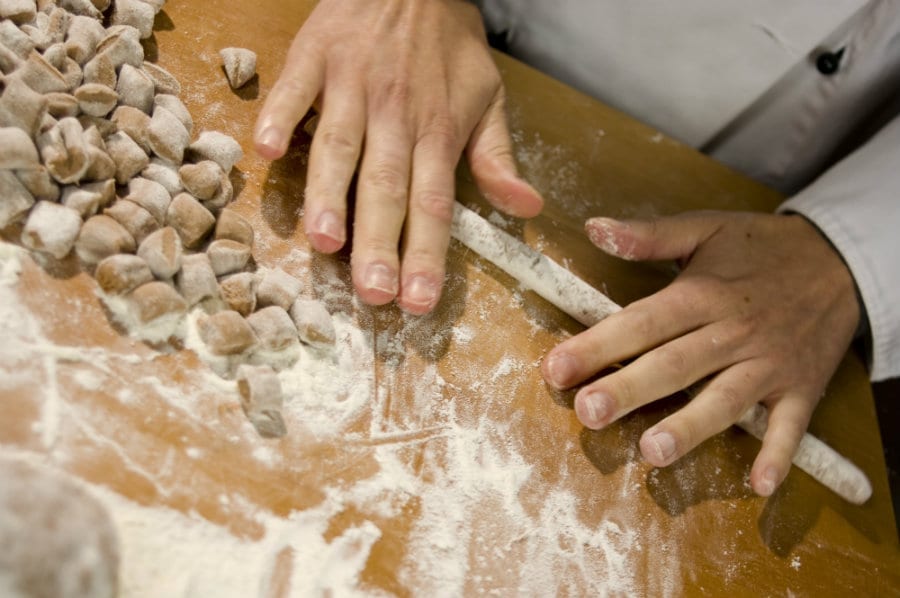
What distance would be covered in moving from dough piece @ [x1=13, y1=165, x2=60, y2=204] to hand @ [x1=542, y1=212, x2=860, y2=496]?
2.08ft

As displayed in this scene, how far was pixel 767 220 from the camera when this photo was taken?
1.19m

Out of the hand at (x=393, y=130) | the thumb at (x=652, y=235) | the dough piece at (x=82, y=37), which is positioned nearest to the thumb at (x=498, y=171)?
the hand at (x=393, y=130)

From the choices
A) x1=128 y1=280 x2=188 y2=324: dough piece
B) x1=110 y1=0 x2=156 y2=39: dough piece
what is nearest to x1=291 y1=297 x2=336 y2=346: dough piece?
x1=128 y1=280 x2=188 y2=324: dough piece

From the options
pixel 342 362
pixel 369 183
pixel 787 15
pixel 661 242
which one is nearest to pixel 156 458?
pixel 342 362

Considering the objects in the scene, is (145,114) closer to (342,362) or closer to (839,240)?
(342,362)

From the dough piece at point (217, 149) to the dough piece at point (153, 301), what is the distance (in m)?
0.21

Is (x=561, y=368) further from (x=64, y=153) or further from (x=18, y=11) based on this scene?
(x=18, y=11)

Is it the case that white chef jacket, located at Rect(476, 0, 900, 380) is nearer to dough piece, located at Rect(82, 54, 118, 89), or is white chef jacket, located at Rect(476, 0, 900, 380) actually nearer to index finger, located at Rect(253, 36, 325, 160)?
index finger, located at Rect(253, 36, 325, 160)

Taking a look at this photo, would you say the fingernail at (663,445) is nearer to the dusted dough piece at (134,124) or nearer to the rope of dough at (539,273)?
the rope of dough at (539,273)

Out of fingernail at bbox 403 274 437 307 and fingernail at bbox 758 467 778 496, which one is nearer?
fingernail at bbox 403 274 437 307

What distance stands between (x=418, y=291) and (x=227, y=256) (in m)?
0.23

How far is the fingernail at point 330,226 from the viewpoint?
33.5 inches

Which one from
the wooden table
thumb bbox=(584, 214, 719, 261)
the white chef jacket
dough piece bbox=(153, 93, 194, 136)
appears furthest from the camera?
the white chef jacket

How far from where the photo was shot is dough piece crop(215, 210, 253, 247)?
85 centimetres
